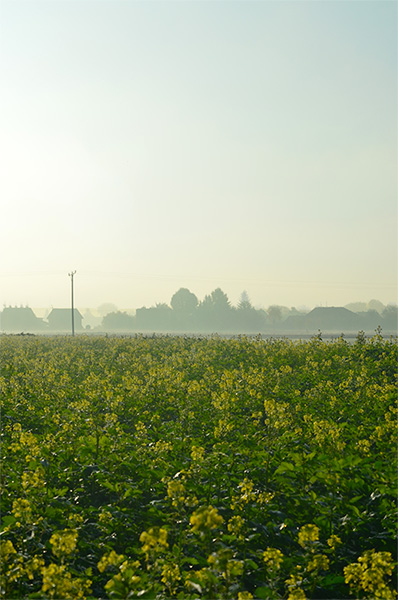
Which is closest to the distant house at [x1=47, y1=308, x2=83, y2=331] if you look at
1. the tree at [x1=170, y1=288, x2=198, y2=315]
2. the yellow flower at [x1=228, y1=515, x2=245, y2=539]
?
the tree at [x1=170, y1=288, x2=198, y2=315]

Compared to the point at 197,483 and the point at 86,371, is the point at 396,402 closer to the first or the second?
the point at 197,483

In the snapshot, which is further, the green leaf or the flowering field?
the green leaf

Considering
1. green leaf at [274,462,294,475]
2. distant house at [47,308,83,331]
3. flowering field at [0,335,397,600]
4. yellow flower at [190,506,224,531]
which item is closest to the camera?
yellow flower at [190,506,224,531]

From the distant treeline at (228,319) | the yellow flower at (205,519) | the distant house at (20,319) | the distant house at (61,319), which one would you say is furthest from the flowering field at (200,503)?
the distant house at (20,319)

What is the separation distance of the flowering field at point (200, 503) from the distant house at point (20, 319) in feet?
482

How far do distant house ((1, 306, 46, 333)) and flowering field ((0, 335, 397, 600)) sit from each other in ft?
482

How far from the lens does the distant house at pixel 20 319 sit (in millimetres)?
149500

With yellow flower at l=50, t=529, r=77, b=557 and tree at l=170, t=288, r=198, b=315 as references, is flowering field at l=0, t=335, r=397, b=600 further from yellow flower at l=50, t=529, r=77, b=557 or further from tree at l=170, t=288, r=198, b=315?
tree at l=170, t=288, r=198, b=315

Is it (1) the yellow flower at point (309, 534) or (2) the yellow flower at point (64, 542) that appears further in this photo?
(1) the yellow flower at point (309, 534)

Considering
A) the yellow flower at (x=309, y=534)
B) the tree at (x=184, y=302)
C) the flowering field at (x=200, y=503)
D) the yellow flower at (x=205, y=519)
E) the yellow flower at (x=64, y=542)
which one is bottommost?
the flowering field at (x=200, y=503)

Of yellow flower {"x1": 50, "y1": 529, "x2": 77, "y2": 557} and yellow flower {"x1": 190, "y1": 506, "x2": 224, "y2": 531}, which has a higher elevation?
yellow flower {"x1": 190, "y1": 506, "x2": 224, "y2": 531}

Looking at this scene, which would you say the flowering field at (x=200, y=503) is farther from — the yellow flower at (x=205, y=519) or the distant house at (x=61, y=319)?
the distant house at (x=61, y=319)

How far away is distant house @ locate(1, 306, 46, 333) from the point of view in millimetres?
149500

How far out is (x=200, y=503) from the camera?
18.8 ft
